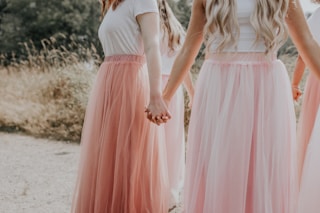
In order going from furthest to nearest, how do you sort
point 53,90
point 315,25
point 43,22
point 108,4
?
point 43,22
point 53,90
point 315,25
point 108,4

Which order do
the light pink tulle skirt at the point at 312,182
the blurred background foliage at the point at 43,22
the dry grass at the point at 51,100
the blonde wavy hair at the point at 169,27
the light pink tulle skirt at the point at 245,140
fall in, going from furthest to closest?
the blurred background foliage at the point at 43,22 < the dry grass at the point at 51,100 < the blonde wavy hair at the point at 169,27 < the light pink tulle skirt at the point at 312,182 < the light pink tulle skirt at the point at 245,140

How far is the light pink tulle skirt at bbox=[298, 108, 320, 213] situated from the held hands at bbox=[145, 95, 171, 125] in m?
0.85

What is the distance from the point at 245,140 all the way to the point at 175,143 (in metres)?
1.66

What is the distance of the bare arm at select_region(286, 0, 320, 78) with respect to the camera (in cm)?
259

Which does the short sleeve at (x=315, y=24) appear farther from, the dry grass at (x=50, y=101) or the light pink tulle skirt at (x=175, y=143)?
the dry grass at (x=50, y=101)

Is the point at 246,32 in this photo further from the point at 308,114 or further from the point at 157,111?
the point at 308,114

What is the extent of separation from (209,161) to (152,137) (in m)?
0.62

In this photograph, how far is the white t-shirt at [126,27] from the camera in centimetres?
291

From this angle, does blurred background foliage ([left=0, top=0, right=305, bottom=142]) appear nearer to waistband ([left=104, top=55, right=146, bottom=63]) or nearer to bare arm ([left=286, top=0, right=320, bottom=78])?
waistband ([left=104, top=55, right=146, bottom=63])

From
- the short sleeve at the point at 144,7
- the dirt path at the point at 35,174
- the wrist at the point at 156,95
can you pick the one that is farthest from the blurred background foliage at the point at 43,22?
the wrist at the point at 156,95

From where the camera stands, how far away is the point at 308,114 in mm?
3363

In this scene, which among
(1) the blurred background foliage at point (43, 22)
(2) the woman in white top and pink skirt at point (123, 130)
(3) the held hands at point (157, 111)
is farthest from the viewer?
(1) the blurred background foliage at point (43, 22)

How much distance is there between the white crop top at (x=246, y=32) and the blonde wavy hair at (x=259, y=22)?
0.02m

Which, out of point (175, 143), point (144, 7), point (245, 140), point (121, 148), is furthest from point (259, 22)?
point (175, 143)
